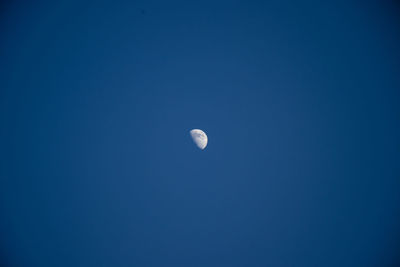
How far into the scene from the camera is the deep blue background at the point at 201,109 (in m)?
1.69

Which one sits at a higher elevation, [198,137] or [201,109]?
[201,109]

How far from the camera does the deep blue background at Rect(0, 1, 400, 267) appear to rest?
1.69m

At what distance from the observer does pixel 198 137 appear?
1688 mm

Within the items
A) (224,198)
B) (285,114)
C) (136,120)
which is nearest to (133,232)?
(224,198)

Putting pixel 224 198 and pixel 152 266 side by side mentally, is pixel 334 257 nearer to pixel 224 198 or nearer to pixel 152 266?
pixel 224 198

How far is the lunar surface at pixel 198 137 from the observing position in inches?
66.5

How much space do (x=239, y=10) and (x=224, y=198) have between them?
203 cm

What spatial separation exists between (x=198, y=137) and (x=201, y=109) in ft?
0.99

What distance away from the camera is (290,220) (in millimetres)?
1847

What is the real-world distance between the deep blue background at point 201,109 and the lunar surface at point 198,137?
0.06 metres

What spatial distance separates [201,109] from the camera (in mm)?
1720

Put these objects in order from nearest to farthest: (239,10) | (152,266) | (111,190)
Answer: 1. (239,10)
2. (111,190)
3. (152,266)

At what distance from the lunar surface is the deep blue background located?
6 cm

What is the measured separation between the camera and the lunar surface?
169 cm
